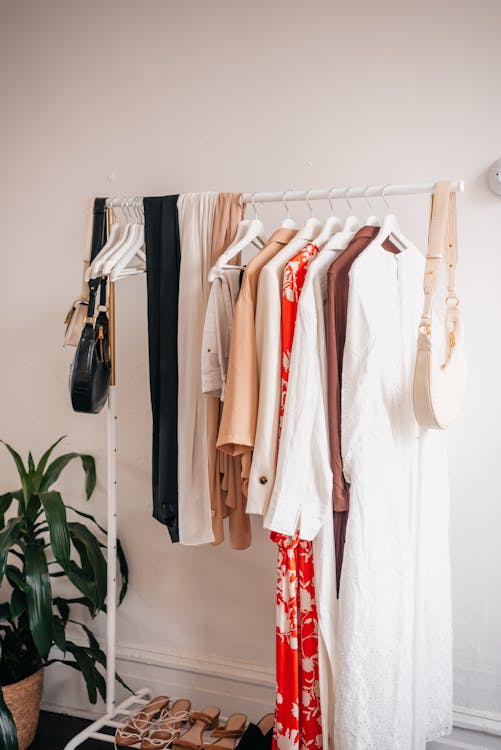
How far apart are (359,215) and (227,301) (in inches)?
22.9

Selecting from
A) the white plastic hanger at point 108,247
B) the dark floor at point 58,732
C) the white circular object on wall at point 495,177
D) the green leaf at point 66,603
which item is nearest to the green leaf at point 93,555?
the green leaf at point 66,603

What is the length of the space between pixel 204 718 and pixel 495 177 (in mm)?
1835

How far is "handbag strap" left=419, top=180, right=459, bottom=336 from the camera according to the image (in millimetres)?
1394

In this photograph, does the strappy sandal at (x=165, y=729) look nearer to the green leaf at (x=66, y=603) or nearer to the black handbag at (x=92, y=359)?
the green leaf at (x=66, y=603)

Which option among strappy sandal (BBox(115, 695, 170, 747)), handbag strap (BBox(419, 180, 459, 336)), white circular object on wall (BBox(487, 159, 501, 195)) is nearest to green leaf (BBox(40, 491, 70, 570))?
strappy sandal (BBox(115, 695, 170, 747))

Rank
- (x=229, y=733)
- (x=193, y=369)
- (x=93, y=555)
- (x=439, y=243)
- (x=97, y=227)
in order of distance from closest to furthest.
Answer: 1. (x=439, y=243)
2. (x=193, y=369)
3. (x=97, y=227)
4. (x=229, y=733)
5. (x=93, y=555)

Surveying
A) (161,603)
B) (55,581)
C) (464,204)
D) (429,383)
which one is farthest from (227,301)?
(55,581)

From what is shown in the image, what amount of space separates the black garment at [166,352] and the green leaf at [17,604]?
53cm

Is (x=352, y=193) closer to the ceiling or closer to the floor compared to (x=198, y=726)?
closer to the ceiling

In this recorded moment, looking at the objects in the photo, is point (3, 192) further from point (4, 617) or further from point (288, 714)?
point (288, 714)

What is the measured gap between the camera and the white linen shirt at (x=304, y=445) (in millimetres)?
1441

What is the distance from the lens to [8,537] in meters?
1.86

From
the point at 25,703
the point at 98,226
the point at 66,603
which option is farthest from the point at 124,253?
the point at 25,703

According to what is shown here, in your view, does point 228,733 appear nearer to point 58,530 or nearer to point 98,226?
point 58,530
